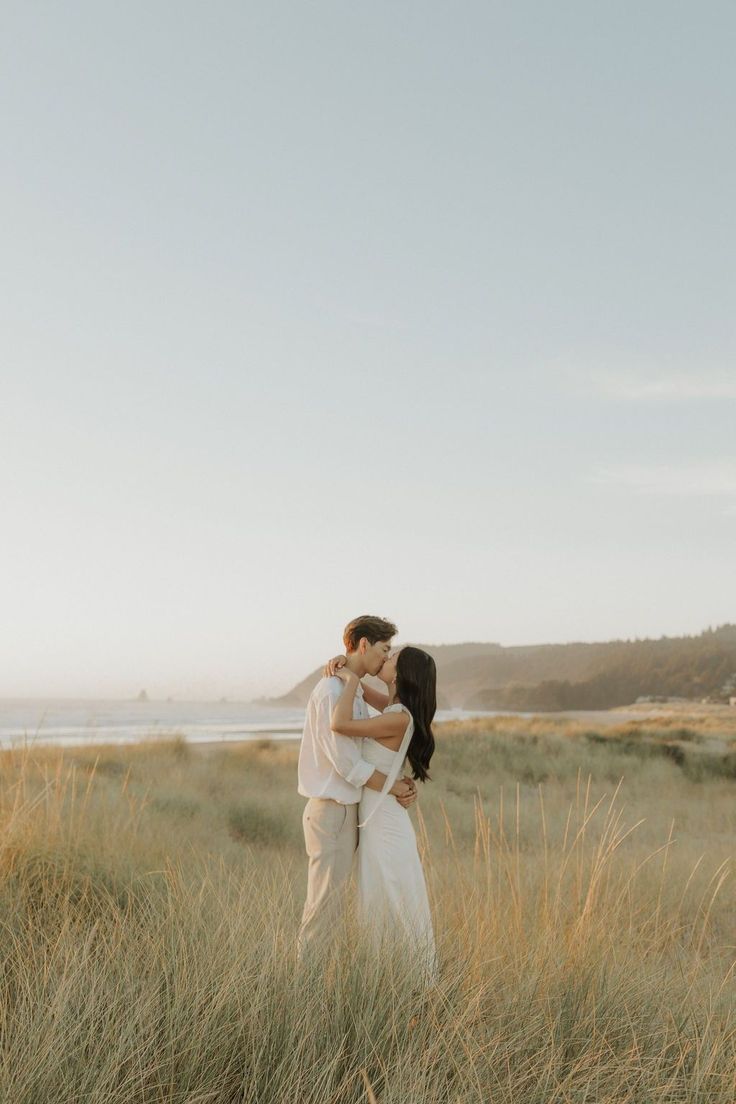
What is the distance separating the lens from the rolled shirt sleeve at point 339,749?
5160mm

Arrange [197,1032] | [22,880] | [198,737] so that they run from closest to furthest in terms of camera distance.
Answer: [197,1032] → [22,880] → [198,737]

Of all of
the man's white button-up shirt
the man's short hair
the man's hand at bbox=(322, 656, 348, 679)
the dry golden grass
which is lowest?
the dry golden grass

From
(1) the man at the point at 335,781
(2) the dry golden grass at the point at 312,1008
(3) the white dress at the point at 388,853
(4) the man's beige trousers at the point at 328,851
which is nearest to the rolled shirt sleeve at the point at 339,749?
(1) the man at the point at 335,781

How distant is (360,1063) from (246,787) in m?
12.5

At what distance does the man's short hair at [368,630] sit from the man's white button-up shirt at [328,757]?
0.22 m

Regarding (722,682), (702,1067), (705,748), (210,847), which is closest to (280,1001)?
(702,1067)

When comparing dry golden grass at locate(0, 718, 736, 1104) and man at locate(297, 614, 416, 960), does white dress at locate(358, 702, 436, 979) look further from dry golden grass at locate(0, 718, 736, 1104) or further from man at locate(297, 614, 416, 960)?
dry golden grass at locate(0, 718, 736, 1104)

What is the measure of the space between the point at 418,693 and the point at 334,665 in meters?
0.48

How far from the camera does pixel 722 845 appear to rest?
11.6 m

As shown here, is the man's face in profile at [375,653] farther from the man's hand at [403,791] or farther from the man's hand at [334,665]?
the man's hand at [403,791]

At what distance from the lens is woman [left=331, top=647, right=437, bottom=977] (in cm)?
504

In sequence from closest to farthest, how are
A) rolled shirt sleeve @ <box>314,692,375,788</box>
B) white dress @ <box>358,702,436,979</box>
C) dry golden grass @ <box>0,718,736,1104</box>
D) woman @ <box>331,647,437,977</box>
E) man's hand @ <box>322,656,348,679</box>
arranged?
dry golden grass @ <box>0,718,736,1104</box>
white dress @ <box>358,702,436,979</box>
woman @ <box>331,647,437,977</box>
rolled shirt sleeve @ <box>314,692,375,788</box>
man's hand @ <box>322,656,348,679</box>

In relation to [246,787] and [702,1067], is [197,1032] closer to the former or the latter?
[702,1067]

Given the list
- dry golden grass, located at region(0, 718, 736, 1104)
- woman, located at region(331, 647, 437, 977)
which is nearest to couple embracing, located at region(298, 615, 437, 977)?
woman, located at region(331, 647, 437, 977)
